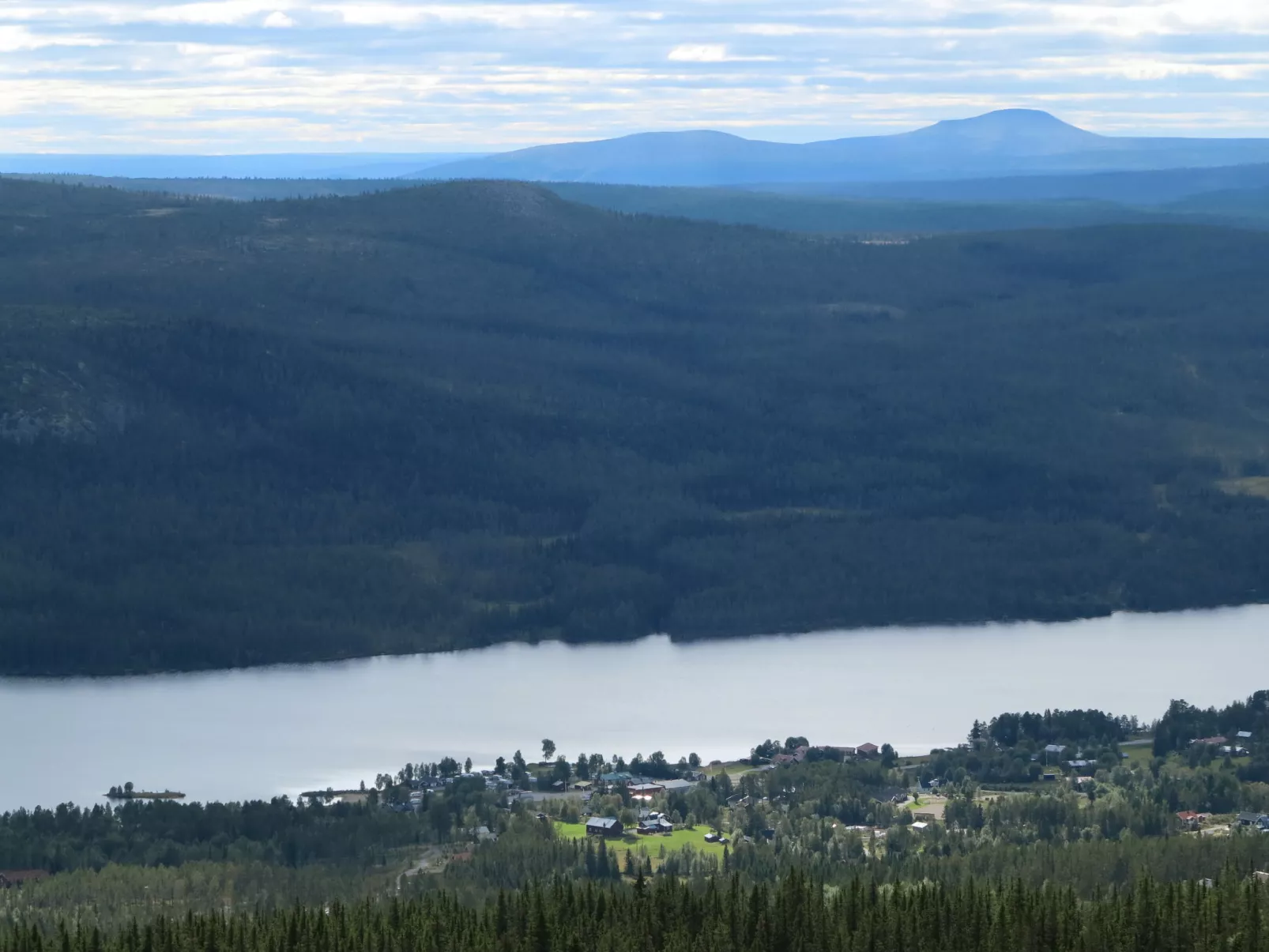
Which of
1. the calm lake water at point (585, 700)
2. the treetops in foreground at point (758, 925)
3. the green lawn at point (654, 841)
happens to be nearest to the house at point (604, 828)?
the green lawn at point (654, 841)

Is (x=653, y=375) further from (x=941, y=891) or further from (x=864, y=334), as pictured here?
(x=941, y=891)

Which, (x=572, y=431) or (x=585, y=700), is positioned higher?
(x=572, y=431)

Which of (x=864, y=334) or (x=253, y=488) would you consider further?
(x=864, y=334)

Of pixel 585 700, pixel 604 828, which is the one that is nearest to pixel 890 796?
pixel 604 828

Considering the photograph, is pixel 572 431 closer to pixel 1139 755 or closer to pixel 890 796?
pixel 1139 755

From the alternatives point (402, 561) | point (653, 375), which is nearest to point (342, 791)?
point (402, 561)

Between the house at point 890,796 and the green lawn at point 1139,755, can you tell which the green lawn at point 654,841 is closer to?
the house at point 890,796
